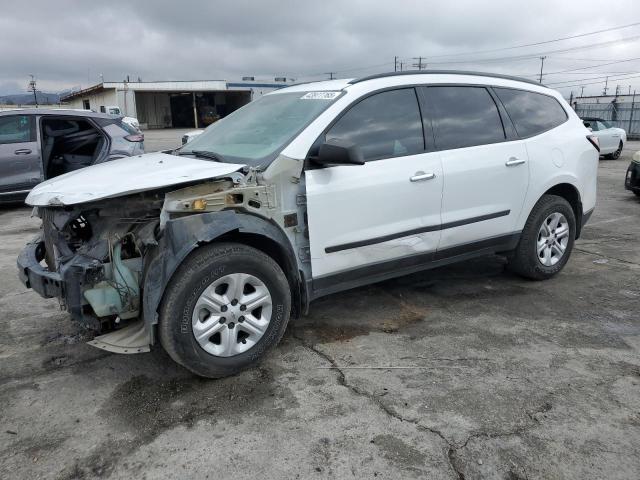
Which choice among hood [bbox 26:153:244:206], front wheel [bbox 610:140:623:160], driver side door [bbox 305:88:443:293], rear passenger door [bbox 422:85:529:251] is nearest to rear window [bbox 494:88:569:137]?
rear passenger door [bbox 422:85:529:251]

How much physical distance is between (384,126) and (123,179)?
72.0 inches

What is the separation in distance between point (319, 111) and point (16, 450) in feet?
8.69

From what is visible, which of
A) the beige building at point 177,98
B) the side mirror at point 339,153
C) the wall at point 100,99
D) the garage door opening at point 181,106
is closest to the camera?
the side mirror at point 339,153

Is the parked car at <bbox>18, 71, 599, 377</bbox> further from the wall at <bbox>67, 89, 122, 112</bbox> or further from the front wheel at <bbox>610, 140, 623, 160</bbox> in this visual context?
the wall at <bbox>67, 89, 122, 112</bbox>

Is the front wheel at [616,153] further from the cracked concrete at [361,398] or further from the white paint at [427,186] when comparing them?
the cracked concrete at [361,398]

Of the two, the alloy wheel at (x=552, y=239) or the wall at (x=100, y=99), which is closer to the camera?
the alloy wheel at (x=552, y=239)

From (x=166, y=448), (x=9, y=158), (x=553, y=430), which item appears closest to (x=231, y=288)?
(x=166, y=448)

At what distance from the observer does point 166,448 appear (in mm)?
2561

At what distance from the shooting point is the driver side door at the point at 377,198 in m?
3.42

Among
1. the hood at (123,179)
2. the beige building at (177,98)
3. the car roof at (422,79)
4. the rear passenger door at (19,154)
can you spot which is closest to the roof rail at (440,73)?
the car roof at (422,79)

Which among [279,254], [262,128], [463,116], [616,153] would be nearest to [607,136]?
[616,153]

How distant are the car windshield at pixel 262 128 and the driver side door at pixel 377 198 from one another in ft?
0.82

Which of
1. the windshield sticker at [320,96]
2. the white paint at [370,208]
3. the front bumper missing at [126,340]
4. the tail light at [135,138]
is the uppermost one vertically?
the windshield sticker at [320,96]

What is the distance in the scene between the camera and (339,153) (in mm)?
3186
